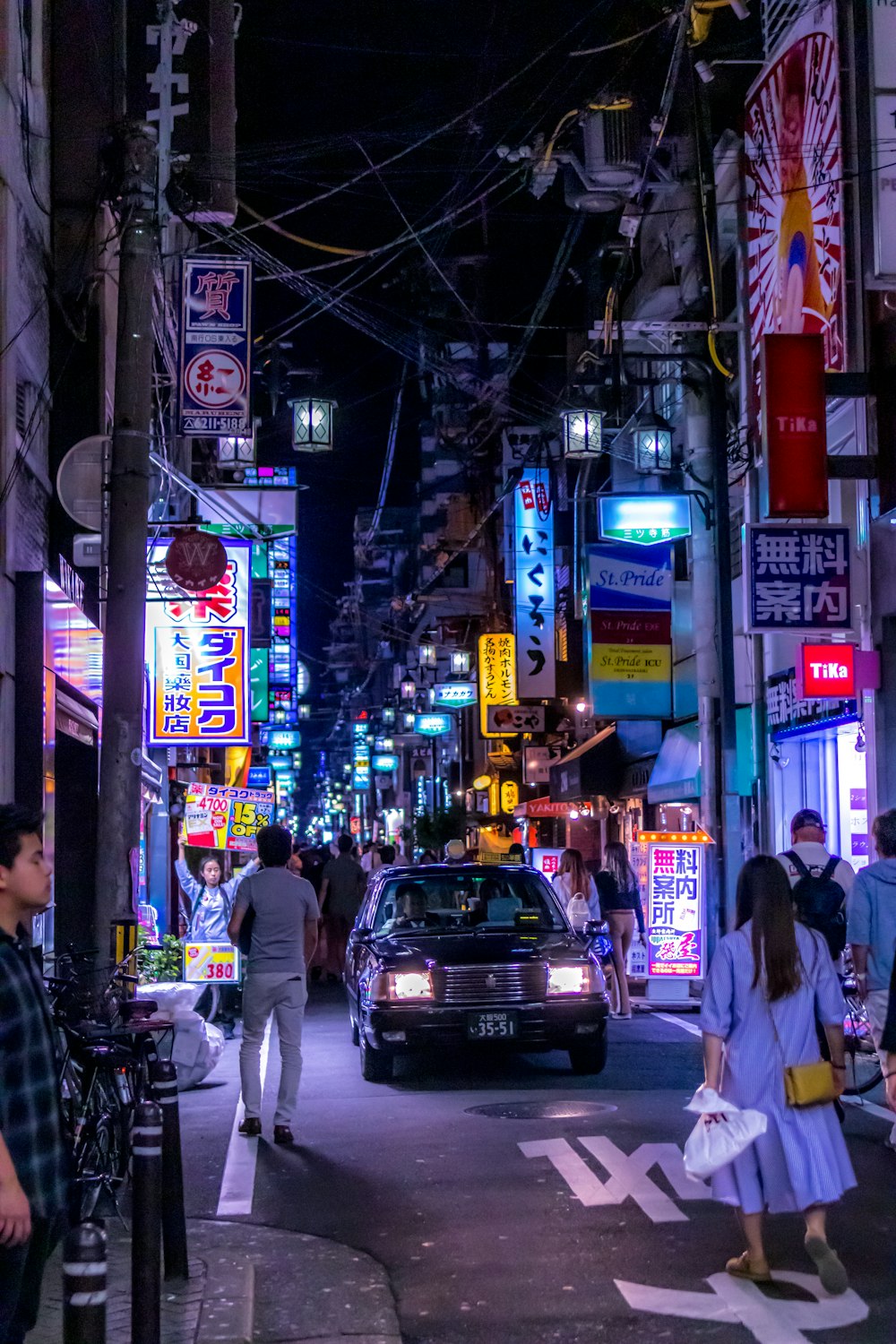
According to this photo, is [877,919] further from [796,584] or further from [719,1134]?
[796,584]

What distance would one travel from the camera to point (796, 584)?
637 inches

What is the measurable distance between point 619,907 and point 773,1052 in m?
11.5

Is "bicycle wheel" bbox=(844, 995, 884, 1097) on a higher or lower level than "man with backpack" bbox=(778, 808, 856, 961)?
lower

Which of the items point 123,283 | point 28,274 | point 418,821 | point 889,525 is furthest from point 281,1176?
point 418,821

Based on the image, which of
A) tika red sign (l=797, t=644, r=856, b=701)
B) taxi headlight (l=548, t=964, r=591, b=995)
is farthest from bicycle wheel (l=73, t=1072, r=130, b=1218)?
tika red sign (l=797, t=644, r=856, b=701)

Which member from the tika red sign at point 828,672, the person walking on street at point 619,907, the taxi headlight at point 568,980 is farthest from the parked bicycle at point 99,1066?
the tika red sign at point 828,672

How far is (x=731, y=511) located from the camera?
77.2 ft

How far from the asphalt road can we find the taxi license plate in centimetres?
45

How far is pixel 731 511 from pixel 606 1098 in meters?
13.8

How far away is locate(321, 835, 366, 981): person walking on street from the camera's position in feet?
72.9

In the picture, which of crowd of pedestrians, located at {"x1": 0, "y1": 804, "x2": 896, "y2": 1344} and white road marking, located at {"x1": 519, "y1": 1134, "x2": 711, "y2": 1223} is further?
white road marking, located at {"x1": 519, "y1": 1134, "x2": 711, "y2": 1223}

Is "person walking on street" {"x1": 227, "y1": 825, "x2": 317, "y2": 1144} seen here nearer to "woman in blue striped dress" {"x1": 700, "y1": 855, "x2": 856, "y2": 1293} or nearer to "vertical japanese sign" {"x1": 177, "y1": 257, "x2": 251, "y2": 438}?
Result: "woman in blue striped dress" {"x1": 700, "y1": 855, "x2": 856, "y2": 1293}

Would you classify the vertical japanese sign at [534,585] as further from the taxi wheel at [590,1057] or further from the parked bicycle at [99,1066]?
the parked bicycle at [99,1066]

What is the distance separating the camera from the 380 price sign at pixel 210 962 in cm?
1566
